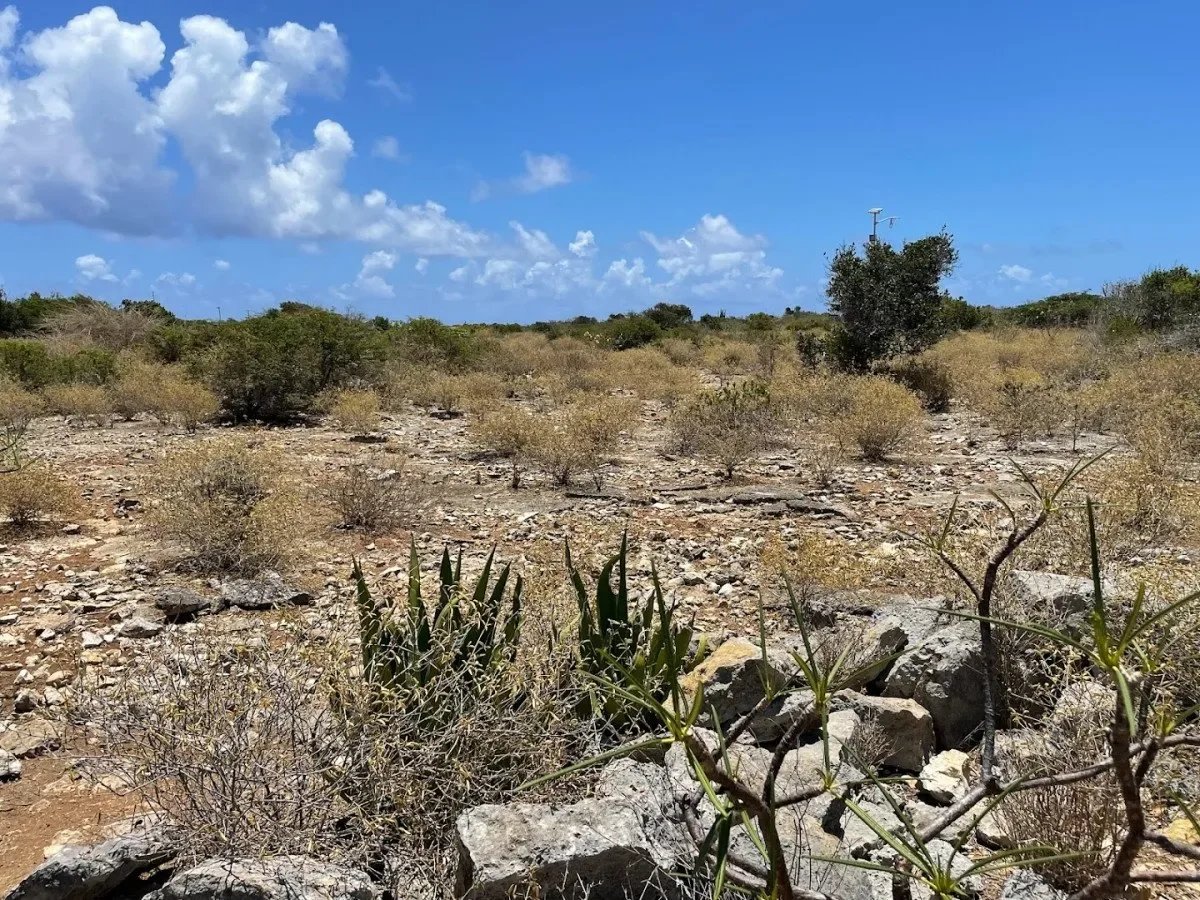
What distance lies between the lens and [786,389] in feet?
45.3

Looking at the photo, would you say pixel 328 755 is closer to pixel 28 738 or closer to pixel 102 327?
pixel 28 738

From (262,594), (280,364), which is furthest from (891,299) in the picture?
(262,594)

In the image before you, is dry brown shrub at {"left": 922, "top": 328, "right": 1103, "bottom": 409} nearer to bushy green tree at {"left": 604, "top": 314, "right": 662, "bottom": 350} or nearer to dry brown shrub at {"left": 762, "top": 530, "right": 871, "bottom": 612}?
dry brown shrub at {"left": 762, "top": 530, "right": 871, "bottom": 612}

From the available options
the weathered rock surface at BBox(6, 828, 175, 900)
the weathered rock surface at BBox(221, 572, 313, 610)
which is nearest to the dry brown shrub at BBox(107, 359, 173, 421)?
the weathered rock surface at BBox(221, 572, 313, 610)

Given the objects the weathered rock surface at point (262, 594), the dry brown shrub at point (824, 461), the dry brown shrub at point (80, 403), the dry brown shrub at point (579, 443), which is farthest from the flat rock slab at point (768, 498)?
the dry brown shrub at point (80, 403)

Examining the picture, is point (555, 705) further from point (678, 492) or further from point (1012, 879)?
point (678, 492)

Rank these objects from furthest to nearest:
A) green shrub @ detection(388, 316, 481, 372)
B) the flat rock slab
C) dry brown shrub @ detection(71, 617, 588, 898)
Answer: green shrub @ detection(388, 316, 481, 372), the flat rock slab, dry brown shrub @ detection(71, 617, 588, 898)

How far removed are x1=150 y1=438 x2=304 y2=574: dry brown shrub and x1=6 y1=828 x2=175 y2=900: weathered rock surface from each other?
12.3 feet

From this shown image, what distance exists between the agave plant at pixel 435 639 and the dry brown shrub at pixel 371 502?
4286mm

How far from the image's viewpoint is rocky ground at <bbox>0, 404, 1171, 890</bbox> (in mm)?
3773

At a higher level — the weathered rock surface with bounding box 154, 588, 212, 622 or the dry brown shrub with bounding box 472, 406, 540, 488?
the dry brown shrub with bounding box 472, 406, 540, 488

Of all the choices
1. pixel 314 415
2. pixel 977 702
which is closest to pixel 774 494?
pixel 977 702

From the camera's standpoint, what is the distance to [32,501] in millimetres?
7039

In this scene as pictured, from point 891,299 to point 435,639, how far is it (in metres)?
15.9
